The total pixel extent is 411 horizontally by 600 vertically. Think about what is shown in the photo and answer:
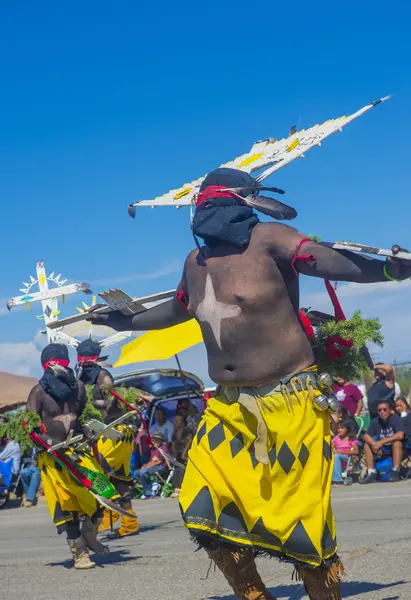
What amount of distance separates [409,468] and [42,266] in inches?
424

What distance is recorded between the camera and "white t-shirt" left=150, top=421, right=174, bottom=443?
55.4 feet

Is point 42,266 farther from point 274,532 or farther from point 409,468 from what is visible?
point 274,532

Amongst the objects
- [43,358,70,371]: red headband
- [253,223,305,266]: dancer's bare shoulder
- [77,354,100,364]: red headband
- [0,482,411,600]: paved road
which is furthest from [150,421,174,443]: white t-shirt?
[253,223,305,266]: dancer's bare shoulder

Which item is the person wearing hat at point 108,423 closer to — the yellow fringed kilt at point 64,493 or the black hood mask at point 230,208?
the yellow fringed kilt at point 64,493

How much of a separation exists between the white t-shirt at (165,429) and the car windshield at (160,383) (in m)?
0.71

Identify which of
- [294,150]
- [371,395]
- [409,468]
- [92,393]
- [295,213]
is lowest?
[409,468]

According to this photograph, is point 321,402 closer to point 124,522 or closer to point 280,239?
point 280,239

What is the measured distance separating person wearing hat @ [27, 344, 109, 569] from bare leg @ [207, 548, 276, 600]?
3847 millimetres

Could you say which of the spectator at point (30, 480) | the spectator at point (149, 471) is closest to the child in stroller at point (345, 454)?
the spectator at point (149, 471)

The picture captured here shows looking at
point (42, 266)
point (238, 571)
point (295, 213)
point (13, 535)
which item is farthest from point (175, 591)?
point (42, 266)

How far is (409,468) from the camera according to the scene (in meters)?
14.4

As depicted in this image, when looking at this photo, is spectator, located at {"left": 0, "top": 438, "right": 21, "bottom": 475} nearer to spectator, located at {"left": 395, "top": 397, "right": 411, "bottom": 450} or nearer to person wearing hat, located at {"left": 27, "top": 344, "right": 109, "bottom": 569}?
spectator, located at {"left": 395, "top": 397, "right": 411, "bottom": 450}

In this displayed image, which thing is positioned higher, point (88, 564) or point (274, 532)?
point (274, 532)

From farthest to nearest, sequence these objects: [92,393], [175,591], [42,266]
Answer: [42,266] < [92,393] < [175,591]
